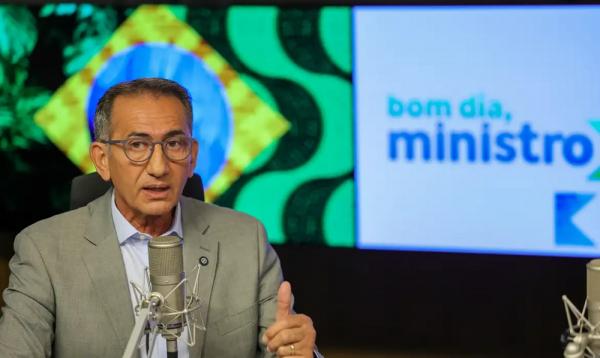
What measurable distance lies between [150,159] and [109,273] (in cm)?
29

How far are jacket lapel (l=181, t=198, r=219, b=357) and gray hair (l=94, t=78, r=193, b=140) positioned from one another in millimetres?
253

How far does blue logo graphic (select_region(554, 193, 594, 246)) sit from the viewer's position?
444cm

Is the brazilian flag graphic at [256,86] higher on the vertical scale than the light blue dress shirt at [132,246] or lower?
higher

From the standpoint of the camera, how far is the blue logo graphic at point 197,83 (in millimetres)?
4816

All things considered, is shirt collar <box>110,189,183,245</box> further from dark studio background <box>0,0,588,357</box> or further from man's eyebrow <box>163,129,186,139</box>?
dark studio background <box>0,0,588,357</box>

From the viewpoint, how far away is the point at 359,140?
4.70 m

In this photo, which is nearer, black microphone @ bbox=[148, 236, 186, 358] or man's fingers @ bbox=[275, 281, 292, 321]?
black microphone @ bbox=[148, 236, 186, 358]

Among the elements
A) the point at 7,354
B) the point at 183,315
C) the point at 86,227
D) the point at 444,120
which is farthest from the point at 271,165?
the point at 183,315

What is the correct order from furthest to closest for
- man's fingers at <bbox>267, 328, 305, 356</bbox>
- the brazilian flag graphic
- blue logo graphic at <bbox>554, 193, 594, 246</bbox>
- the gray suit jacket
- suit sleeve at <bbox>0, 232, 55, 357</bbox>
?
the brazilian flag graphic
blue logo graphic at <bbox>554, 193, 594, 246</bbox>
the gray suit jacket
suit sleeve at <bbox>0, 232, 55, 357</bbox>
man's fingers at <bbox>267, 328, 305, 356</bbox>

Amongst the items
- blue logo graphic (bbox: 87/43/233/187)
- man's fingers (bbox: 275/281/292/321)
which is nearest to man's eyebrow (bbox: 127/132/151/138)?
man's fingers (bbox: 275/281/292/321)

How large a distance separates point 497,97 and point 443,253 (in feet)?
2.51

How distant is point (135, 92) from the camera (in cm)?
264

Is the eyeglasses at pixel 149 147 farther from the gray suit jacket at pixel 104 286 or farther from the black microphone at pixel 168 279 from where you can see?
the black microphone at pixel 168 279

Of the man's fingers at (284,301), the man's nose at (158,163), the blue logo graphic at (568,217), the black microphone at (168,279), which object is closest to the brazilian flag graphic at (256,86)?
the blue logo graphic at (568,217)
